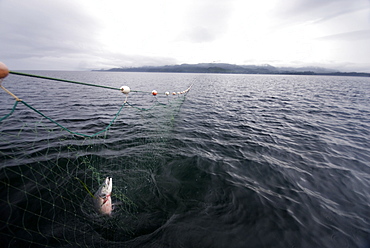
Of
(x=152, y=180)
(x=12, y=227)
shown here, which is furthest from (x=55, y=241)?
(x=152, y=180)

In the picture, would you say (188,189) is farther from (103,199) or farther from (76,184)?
(76,184)

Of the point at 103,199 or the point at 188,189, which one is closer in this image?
the point at 103,199

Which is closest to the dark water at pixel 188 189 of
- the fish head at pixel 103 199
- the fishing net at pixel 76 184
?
the fishing net at pixel 76 184

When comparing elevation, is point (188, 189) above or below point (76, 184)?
below

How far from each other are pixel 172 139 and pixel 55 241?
667 cm

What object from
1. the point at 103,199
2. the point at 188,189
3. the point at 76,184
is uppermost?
the point at 103,199

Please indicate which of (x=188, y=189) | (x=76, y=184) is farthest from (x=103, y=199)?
(x=188, y=189)

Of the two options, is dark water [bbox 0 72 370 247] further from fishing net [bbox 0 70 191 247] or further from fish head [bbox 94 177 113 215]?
fish head [bbox 94 177 113 215]

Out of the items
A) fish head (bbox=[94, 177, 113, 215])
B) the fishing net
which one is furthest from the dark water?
fish head (bbox=[94, 177, 113, 215])

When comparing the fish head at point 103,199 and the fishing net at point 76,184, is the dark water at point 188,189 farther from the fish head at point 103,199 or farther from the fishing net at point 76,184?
the fish head at point 103,199

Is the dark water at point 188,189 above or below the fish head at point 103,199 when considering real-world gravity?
below

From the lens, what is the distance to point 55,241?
13.3 feet

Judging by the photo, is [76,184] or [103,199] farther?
[76,184]

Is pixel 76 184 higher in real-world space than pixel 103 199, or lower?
lower
